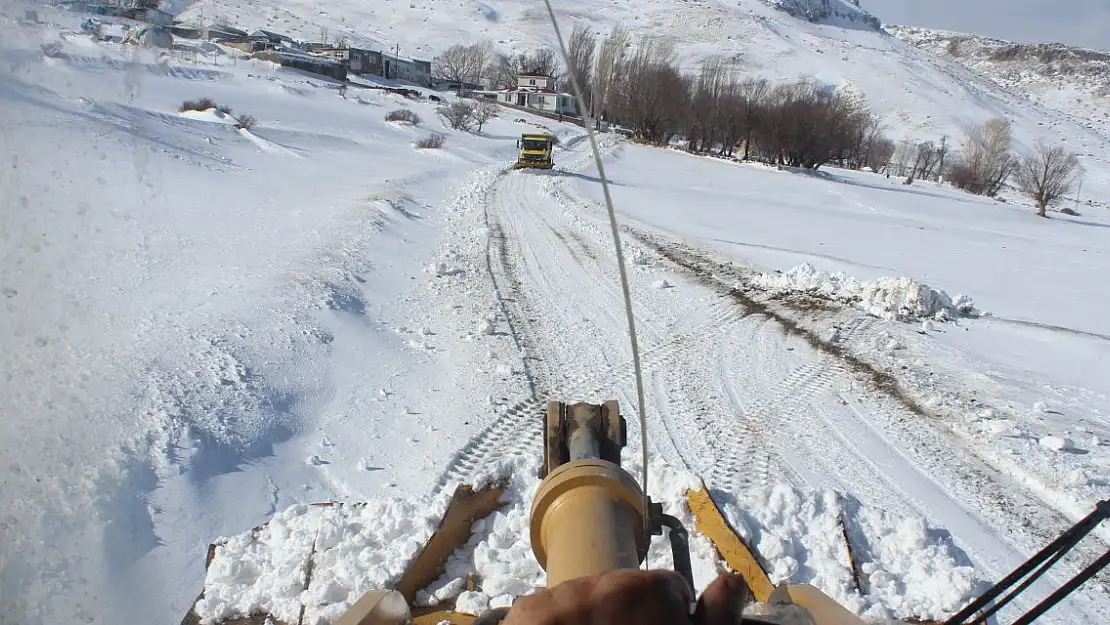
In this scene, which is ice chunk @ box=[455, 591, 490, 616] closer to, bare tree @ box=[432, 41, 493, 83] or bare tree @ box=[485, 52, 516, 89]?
bare tree @ box=[485, 52, 516, 89]

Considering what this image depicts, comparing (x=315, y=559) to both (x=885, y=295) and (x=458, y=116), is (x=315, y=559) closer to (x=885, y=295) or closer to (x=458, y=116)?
(x=885, y=295)

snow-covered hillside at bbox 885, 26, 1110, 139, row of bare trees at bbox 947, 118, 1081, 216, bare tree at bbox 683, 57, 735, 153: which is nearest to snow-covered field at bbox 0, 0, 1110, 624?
row of bare trees at bbox 947, 118, 1081, 216

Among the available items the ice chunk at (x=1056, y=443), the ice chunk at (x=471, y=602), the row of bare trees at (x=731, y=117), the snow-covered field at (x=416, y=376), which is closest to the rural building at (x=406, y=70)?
the row of bare trees at (x=731, y=117)

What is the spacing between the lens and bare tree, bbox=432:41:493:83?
81500mm

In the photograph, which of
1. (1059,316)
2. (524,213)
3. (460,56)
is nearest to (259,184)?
(524,213)

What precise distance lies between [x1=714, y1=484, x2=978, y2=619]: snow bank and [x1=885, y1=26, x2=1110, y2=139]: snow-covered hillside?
157 metres

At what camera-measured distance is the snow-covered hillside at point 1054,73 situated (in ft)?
485

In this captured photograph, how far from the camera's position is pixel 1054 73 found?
562ft

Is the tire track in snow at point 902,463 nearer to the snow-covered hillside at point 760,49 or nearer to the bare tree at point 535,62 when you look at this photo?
the bare tree at point 535,62

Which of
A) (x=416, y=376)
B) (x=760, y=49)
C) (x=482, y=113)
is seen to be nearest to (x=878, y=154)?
(x=482, y=113)

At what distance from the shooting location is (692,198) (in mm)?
23562

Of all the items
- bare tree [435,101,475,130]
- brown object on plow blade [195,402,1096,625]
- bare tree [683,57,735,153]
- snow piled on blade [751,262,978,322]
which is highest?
bare tree [683,57,735,153]

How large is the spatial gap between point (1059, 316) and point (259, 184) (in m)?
15.4

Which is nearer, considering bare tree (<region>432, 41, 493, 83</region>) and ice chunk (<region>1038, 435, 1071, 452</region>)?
ice chunk (<region>1038, 435, 1071, 452</region>)
